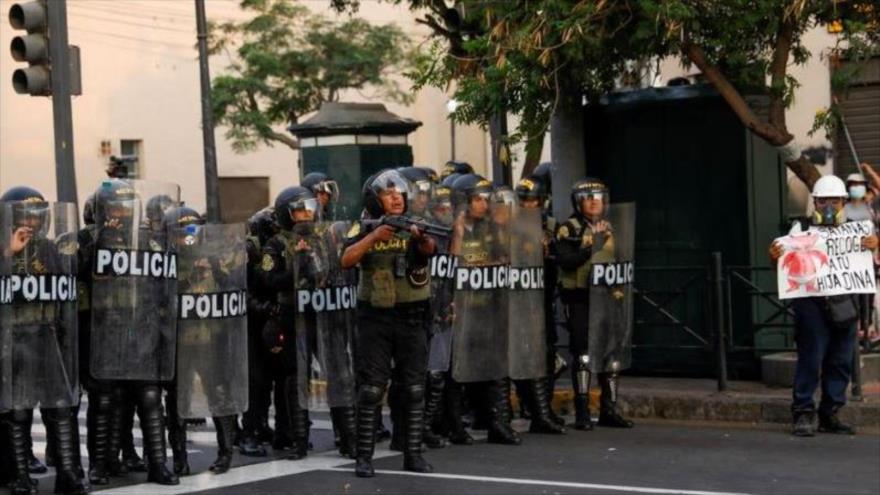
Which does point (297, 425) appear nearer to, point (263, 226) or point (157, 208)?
point (263, 226)

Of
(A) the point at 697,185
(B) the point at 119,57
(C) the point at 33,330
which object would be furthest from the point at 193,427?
(B) the point at 119,57

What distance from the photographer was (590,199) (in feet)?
38.9

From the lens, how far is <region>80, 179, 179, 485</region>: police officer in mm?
9562

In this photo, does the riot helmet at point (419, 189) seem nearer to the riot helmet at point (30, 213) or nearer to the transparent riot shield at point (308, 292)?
the transparent riot shield at point (308, 292)

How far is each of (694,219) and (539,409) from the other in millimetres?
2886

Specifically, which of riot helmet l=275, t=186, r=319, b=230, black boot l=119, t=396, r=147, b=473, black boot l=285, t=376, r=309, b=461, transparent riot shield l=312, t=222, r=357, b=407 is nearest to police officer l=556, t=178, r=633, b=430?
transparent riot shield l=312, t=222, r=357, b=407

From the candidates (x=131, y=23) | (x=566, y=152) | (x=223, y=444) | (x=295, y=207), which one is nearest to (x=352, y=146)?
(x=566, y=152)

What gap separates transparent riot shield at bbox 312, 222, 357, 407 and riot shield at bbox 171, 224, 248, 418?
1.77ft

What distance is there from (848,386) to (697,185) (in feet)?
7.77

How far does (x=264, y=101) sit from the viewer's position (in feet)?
117

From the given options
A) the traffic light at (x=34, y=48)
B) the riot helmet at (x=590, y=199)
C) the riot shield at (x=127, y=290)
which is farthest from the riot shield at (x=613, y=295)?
the traffic light at (x=34, y=48)

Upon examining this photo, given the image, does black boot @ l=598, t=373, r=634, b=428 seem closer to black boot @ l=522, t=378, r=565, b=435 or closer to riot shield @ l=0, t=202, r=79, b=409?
black boot @ l=522, t=378, r=565, b=435

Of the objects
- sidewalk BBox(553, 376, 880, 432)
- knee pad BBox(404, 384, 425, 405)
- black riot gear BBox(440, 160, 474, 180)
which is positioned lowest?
sidewalk BBox(553, 376, 880, 432)

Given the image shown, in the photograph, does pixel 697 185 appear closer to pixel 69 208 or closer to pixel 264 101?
pixel 69 208
